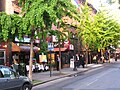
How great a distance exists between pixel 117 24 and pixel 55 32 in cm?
3984

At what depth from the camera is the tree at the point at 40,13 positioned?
61.5 feet

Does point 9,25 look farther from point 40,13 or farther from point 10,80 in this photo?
point 10,80

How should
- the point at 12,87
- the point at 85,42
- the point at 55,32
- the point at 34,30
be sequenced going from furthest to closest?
1. the point at 85,42
2. the point at 55,32
3. the point at 34,30
4. the point at 12,87

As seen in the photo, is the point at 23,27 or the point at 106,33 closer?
→ the point at 23,27

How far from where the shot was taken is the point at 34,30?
67.3 feet

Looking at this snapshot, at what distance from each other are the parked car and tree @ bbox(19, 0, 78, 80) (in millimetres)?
5479

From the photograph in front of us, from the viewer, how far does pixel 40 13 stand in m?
18.6

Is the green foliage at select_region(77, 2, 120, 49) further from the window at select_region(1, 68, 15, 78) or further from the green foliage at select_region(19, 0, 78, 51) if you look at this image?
the window at select_region(1, 68, 15, 78)

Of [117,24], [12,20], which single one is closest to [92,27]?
[117,24]

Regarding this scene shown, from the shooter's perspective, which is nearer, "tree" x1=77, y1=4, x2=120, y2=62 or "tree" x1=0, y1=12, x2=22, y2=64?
"tree" x1=0, y1=12, x2=22, y2=64

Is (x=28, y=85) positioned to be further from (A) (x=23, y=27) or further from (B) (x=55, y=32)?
(B) (x=55, y=32)

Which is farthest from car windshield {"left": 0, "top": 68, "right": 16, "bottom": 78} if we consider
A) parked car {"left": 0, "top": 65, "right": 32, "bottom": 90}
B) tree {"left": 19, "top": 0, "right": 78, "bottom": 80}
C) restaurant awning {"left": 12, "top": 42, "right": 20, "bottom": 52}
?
restaurant awning {"left": 12, "top": 42, "right": 20, "bottom": 52}

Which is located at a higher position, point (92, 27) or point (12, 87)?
point (92, 27)

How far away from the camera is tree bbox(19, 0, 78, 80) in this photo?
18.8m
